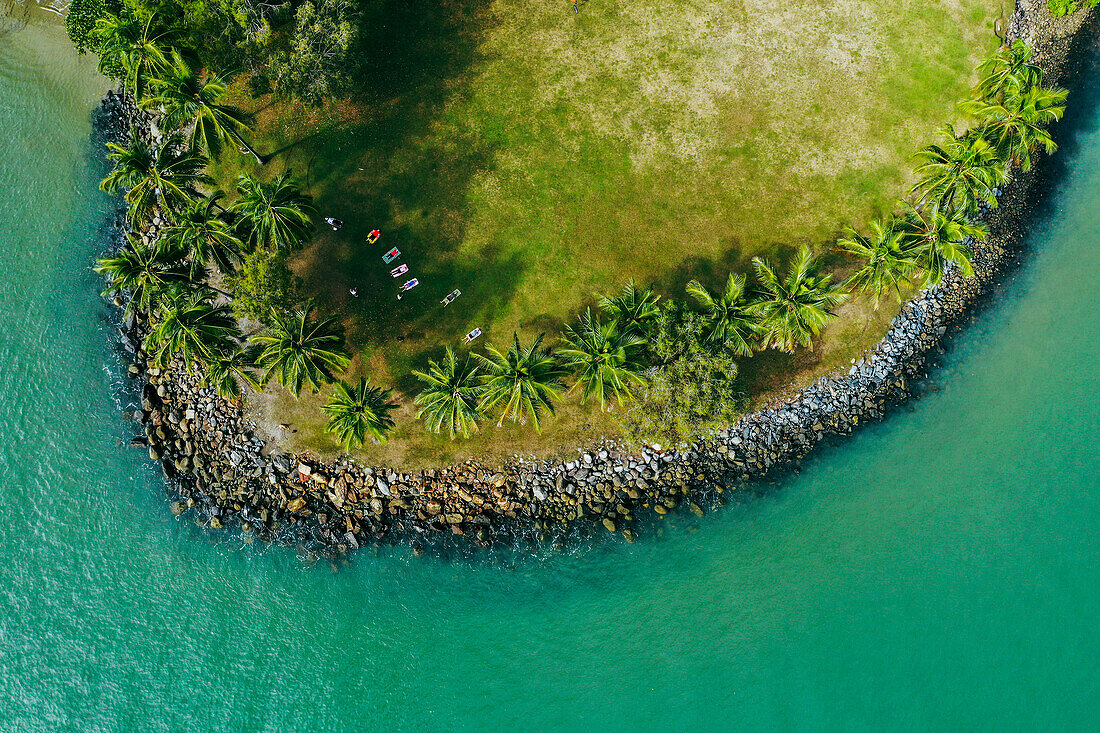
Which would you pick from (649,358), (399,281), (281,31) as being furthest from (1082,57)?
(281,31)

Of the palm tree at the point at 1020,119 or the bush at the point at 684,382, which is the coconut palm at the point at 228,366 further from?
the palm tree at the point at 1020,119

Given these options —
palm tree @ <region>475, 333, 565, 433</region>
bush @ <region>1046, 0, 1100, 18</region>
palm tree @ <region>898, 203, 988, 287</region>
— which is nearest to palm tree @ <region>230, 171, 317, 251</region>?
palm tree @ <region>475, 333, 565, 433</region>

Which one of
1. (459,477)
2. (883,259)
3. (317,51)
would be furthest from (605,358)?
(317,51)

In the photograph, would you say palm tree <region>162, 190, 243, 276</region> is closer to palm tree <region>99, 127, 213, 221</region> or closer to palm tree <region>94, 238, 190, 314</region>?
palm tree <region>94, 238, 190, 314</region>

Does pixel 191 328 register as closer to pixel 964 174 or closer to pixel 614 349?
pixel 614 349

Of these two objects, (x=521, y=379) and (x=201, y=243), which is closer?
(x=521, y=379)

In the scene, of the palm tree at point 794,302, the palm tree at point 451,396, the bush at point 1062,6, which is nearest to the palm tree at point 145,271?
the palm tree at point 451,396

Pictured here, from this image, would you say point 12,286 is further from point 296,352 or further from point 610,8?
point 610,8
